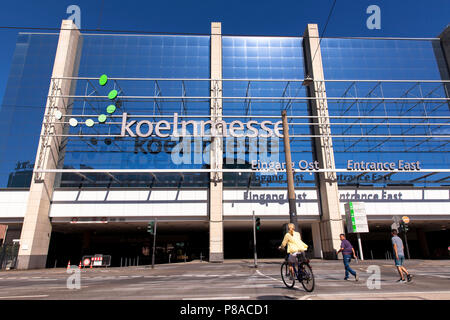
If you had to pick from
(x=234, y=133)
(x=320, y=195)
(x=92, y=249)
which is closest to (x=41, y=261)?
(x=92, y=249)

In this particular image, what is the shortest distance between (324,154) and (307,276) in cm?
2272

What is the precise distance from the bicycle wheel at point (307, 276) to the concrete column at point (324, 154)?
67.9 ft

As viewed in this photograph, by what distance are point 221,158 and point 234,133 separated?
282 centimetres

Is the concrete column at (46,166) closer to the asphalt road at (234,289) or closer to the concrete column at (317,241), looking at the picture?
the asphalt road at (234,289)

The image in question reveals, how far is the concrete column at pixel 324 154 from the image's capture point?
26.0 metres

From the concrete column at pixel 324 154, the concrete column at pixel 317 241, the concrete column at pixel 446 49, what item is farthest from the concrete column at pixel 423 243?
the concrete column at pixel 446 49

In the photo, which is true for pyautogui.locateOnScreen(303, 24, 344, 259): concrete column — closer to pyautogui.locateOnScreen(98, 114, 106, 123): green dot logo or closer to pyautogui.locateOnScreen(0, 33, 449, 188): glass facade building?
pyautogui.locateOnScreen(0, 33, 449, 188): glass facade building

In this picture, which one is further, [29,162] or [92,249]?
[92,249]

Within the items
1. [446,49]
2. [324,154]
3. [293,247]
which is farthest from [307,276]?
[446,49]

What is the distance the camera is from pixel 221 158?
2723cm

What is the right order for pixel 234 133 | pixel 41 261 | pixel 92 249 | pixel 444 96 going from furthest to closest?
pixel 92 249 < pixel 444 96 < pixel 234 133 < pixel 41 261

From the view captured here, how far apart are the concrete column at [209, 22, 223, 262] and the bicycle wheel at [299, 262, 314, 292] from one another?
19.3 meters

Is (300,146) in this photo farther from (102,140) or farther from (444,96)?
(102,140)

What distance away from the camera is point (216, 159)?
89.2ft
